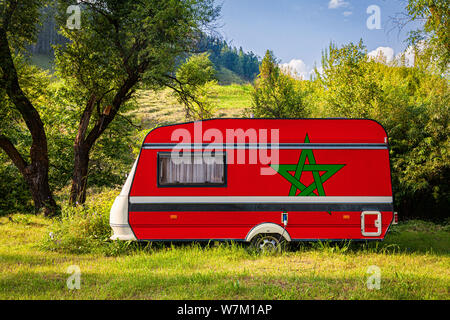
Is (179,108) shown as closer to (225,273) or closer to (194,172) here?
(194,172)

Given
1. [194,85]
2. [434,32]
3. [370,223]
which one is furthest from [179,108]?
[370,223]

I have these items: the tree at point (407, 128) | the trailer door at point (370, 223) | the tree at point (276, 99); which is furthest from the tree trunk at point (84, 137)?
the tree at point (407, 128)

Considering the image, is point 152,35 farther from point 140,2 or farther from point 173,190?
point 173,190

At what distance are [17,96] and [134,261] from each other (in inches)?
346

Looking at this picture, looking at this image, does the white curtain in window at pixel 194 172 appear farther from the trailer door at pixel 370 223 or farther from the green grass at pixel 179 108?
the green grass at pixel 179 108

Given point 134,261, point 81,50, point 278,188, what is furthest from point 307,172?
point 81,50

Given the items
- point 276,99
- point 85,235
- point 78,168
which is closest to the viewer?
point 85,235

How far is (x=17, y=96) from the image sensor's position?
1224cm

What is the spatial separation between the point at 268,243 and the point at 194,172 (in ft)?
7.24

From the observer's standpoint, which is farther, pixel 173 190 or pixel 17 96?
pixel 17 96

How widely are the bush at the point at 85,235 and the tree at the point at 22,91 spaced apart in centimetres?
492

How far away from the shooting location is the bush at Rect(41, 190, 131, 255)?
796 cm

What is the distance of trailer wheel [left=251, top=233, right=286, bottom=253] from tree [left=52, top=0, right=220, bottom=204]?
7.29 metres

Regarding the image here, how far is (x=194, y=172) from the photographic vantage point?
24.5 feet
